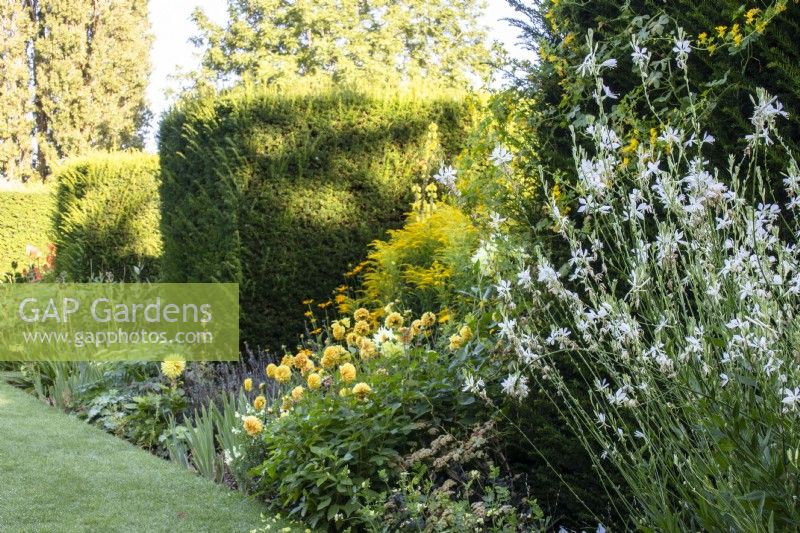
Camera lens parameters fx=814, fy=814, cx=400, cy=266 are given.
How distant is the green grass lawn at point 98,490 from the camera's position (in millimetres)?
4055

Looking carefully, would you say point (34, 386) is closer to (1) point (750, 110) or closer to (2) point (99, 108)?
(1) point (750, 110)

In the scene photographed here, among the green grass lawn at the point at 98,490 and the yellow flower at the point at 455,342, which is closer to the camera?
the green grass lawn at the point at 98,490

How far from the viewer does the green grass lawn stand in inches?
160

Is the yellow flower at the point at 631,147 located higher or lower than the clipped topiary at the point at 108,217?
higher

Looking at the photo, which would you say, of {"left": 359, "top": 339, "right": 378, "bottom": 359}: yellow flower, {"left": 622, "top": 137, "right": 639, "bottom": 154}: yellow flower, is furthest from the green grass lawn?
{"left": 622, "top": 137, "right": 639, "bottom": 154}: yellow flower

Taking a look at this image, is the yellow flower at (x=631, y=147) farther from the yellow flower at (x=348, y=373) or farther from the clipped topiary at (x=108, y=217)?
the clipped topiary at (x=108, y=217)

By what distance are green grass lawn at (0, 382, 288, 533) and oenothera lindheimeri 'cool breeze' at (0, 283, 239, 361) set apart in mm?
1728

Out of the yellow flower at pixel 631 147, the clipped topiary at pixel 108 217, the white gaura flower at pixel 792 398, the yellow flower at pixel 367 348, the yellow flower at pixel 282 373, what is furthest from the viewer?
the clipped topiary at pixel 108 217

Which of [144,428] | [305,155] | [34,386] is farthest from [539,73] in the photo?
[34,386]

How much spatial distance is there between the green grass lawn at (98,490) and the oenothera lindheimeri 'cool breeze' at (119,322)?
173 centimetres

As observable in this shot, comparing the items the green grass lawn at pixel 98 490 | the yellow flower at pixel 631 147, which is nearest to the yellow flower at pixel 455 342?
the green grass lawn at pixel 98 490

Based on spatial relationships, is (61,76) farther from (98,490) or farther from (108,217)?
(98,490)

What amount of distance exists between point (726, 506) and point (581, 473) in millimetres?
1180

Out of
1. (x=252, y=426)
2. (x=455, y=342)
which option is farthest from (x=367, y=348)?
(x=252, y=426)
